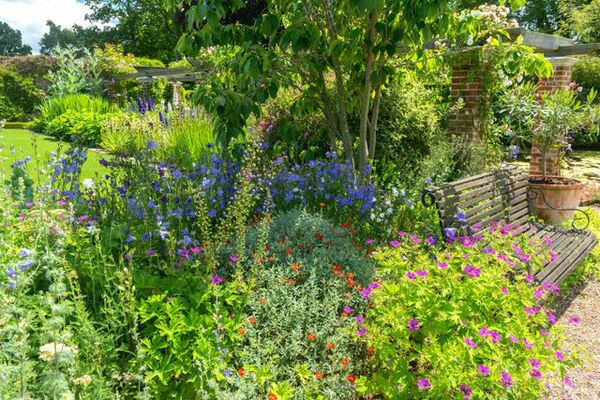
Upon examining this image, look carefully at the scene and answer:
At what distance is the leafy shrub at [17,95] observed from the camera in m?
17.4

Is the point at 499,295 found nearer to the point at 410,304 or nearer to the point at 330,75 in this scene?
the point at 410,304

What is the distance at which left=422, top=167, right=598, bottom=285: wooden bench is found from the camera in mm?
3359

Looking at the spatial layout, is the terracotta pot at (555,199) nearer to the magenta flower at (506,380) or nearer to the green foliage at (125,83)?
the magenta flower at (506,380)

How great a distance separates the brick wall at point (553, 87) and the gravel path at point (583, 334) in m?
3.23

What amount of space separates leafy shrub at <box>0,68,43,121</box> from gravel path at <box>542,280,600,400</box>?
62.8 ft

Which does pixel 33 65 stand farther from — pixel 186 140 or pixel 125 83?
pixel 186 140

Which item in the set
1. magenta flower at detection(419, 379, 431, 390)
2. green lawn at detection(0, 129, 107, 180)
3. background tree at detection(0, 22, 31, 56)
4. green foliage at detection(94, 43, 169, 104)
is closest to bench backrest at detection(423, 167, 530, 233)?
magenta flower at detection(419, 379, 431, 390)

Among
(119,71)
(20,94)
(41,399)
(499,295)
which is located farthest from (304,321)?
(20,94)

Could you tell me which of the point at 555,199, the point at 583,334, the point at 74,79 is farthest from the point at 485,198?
the point at 74,79

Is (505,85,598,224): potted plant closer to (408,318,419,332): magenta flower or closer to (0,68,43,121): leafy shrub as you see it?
(408,318,419,332): magenta flower

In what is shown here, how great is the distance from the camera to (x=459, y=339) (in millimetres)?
2129

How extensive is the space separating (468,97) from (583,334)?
12.4 feet

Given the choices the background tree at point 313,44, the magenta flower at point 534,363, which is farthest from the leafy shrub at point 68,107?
the magenta flower at point 534,363

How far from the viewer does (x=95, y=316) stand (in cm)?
239
